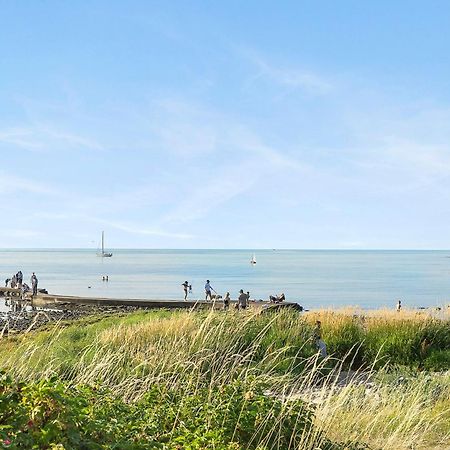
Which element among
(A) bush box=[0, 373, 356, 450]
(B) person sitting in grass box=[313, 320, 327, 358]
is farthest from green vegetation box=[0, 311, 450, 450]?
(B) person sitting in grass box=[313, 320, 327, 358]

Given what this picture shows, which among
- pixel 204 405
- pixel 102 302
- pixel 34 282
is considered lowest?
pixel 102 302

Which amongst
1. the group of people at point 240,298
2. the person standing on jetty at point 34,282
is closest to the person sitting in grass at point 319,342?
the group of people at point 240,298

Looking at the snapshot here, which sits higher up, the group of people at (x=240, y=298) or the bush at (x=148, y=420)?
the bush at (x=148, y=420)

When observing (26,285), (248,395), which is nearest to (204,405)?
(248,395)

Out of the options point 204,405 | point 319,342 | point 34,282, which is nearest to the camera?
point 204,405

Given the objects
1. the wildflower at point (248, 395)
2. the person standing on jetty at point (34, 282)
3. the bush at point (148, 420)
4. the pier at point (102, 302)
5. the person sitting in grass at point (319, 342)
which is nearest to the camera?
the bush at point (148, 420)

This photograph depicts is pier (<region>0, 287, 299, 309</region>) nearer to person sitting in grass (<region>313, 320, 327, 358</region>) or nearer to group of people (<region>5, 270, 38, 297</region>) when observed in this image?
group of people (<region>5, 270, 38, 297</region>)

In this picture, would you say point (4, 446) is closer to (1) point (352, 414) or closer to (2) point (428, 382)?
(1) point (352, 414)

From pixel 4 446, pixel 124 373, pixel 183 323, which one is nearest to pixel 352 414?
pixel 124 373

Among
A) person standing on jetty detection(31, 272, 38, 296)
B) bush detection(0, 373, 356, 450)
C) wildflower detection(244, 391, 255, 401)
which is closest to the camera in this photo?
bush detection(0, 373, 356, 450)

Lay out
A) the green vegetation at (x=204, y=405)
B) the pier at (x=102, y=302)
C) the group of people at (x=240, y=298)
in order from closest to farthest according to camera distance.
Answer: the green vegetation at (x=204, y=405), the group of people at (x=240, y=298), the pier at (x=102, y=302)

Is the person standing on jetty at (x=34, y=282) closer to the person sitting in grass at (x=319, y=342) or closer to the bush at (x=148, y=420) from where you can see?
the person sitting in grass at (x=319, y=342)

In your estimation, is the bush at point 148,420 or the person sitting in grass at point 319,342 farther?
the person sitting in grass at point 319,342

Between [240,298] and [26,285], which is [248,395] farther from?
[26,285]
